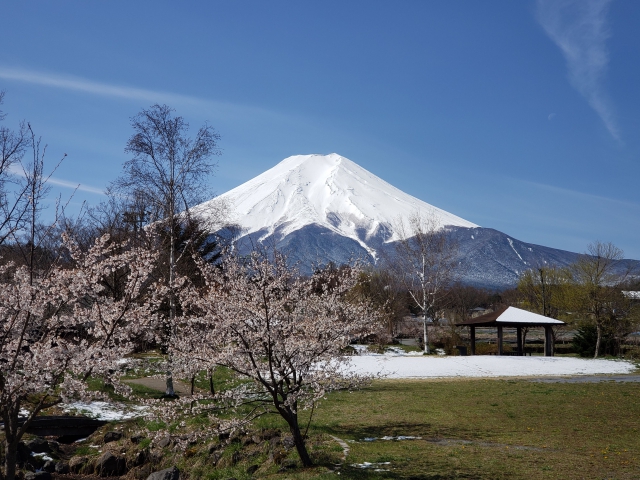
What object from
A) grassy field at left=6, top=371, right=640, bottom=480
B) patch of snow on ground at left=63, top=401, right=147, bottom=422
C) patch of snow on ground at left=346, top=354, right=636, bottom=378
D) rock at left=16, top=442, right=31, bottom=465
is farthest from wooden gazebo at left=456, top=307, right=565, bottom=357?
rock at left=16, top=442, right=31, bottom=465

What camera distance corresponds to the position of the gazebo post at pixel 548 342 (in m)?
34.4

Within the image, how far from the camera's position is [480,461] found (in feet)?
27.7

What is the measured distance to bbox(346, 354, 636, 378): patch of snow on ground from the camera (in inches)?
986

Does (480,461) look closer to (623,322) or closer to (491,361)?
(491,361)

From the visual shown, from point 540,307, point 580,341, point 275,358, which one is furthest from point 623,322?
point 275,358

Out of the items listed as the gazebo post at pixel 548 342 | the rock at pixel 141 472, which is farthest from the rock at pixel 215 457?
the gazebo post at pixel 548 342

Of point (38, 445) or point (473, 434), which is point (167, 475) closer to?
point (38, 445)

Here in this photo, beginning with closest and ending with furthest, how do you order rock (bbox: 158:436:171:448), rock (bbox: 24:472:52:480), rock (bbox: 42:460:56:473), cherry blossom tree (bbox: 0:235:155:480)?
1. cherry blossom tree (bbox: 0:235:155:480)
2. rock (bbox: 24:472:52:480)
3. rock (bbox: 42:460:56:473)
4. rock (bbox: 158:436:171:448)

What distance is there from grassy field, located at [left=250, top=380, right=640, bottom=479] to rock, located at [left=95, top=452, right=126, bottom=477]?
3.69m

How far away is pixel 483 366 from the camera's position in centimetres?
2728

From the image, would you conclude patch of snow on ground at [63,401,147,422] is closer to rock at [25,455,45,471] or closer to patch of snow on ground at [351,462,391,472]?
rock at [25,455,45,471]

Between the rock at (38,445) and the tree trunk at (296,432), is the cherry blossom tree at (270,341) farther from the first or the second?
the rock at (38,445)

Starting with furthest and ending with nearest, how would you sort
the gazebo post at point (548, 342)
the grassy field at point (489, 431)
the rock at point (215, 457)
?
the gazebo post at point (548, 342) < the rock at point (215, 457) < the grassy field at point (489, 431)

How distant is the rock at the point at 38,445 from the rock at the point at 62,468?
0.72 metres
